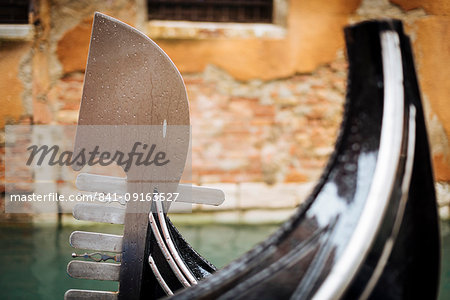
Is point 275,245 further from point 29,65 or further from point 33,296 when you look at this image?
point 29,65

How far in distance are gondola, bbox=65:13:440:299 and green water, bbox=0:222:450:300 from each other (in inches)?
46.2

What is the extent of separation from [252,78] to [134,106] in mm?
1262

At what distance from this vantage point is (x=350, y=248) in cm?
38

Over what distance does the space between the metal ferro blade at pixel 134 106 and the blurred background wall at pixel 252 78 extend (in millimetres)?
1165

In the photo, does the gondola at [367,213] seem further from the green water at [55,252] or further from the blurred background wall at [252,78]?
the blurred background wall at [252,78]

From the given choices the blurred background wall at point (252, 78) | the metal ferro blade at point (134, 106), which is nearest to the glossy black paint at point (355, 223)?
the metal ferro blade at point (134, 106)

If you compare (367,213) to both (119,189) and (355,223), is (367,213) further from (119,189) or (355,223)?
(119,189)

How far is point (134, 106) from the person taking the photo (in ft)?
2.42

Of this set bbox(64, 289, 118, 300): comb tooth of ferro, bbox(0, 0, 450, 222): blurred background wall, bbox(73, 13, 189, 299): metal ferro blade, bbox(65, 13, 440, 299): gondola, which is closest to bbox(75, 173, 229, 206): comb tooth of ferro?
bbox(73, 13, 189, 299): metal ferro blade

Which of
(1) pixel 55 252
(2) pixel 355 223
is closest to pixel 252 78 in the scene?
(1) pixel 55 252

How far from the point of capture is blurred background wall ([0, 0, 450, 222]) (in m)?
1.83

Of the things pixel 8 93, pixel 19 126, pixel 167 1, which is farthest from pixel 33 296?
pixel 167 1

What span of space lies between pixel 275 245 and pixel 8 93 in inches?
69.9

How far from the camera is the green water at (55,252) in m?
1.42
